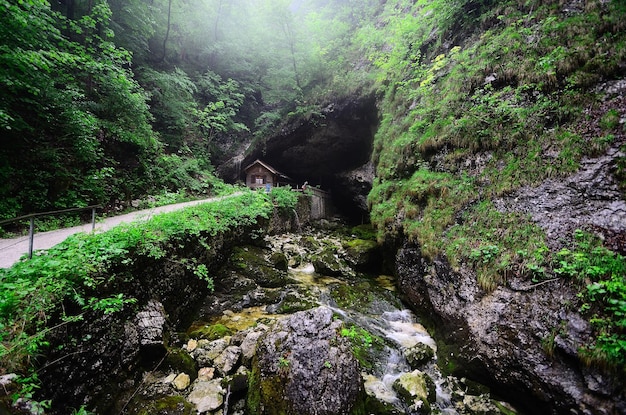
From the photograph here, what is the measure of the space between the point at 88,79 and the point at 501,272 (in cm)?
1591

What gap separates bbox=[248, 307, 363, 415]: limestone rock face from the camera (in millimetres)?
3633

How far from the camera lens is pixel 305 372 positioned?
3879 millimetres

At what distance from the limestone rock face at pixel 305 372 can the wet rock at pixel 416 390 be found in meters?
1.12

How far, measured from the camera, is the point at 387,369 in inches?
207

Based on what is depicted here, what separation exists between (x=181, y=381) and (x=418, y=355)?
4.63 metres

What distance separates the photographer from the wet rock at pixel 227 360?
15.4 feet

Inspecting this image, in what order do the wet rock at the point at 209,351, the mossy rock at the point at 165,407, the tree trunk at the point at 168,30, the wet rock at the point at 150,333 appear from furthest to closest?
the tree trunk at the point at 168,30, the wet rock at the point at 209,351, the wet rock at the point at 150,333, the mossy rock at the point at 165,407

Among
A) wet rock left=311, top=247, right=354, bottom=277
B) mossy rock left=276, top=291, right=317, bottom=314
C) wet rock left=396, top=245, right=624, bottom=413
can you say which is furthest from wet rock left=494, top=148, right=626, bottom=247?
wet rock left=311, top=247, right=354, bottom=277

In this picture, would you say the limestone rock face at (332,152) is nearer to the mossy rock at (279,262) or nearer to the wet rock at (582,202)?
the mossy rock at (279,262)

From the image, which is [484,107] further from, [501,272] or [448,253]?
[501,272]

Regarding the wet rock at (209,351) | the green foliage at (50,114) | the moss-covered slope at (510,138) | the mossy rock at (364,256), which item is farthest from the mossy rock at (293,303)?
the green foliage at (50,114)

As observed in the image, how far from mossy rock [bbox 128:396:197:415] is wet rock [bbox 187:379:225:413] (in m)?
0.10

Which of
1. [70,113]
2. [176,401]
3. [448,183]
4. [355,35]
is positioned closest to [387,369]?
[176,401]

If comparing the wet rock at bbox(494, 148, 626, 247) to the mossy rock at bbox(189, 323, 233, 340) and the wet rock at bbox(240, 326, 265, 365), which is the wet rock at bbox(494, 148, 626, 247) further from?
the mossy rock at bbox(189, 323, 233, 340)
